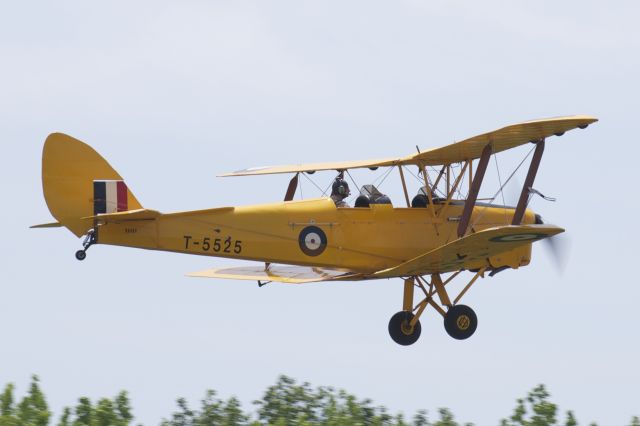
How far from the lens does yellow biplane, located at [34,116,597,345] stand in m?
16.3

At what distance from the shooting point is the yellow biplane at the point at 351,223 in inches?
643

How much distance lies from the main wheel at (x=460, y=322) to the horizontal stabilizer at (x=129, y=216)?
174 inches

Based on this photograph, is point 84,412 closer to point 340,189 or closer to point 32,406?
point 32,406

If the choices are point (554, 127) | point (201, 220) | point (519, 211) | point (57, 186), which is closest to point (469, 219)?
point (519, 211)

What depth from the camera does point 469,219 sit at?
16891 mm

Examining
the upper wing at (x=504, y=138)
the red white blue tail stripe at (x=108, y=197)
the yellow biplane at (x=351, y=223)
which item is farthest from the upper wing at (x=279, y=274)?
the red white blue tail stripe at (x=108, y=197)

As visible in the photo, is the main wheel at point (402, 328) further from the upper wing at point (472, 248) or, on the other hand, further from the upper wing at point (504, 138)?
the upper wing at point (504, 138)

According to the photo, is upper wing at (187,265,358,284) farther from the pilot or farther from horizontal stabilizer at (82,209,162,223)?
horizontal stabilizer at (82,209,162,223)

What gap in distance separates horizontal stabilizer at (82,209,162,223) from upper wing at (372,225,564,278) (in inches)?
122

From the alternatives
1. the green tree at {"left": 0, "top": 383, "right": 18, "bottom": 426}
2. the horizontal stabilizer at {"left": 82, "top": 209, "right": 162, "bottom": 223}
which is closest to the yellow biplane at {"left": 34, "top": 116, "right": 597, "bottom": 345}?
the horizontal stabilizer at {"left": 82, "top": 209, "right": 162, "bottom": 223}

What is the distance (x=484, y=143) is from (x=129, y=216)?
15.8 ft

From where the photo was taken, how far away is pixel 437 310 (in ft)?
58.5

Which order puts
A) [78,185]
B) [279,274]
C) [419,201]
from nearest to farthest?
[78,185] < [419,201] < [279,274]

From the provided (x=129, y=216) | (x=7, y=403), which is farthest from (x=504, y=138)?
(x=7, y=403)
